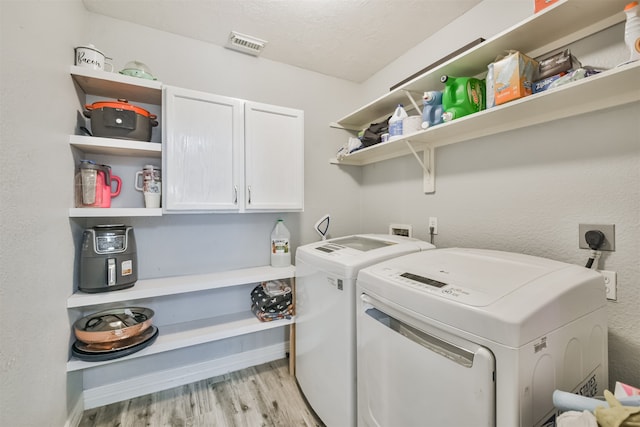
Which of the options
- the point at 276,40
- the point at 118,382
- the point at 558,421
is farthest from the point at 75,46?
the point at 558,421

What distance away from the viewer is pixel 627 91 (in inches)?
41.4

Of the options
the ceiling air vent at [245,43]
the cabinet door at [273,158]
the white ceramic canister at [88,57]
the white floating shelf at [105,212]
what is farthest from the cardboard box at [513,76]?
the white ceramic canister at [88,57]

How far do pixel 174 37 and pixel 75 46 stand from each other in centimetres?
61

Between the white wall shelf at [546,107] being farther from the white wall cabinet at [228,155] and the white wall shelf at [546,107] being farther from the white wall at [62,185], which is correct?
the white wall at [62,185]

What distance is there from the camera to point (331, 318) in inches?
55.5

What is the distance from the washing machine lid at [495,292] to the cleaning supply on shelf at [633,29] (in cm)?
77

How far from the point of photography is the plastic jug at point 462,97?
1407mm

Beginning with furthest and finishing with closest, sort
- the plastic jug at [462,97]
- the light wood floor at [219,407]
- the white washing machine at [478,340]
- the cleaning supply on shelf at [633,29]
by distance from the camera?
the light wood floor at [219,407], the plastic jug at [462,97], the cleaning supply on shelf at [633,29], the white washing machine at [478,340]

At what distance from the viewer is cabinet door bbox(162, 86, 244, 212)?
161 centimetres

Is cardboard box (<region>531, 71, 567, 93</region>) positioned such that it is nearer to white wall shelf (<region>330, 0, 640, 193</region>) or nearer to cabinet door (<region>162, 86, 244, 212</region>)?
white wall shelf (<region>330, 0, 640, 193</region>)

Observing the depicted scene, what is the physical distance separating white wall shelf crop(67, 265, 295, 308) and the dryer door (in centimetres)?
91

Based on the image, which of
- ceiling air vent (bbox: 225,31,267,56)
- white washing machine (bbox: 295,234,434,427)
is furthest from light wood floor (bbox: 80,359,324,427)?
ceiling air vent (bbox: 225,31,267,56)

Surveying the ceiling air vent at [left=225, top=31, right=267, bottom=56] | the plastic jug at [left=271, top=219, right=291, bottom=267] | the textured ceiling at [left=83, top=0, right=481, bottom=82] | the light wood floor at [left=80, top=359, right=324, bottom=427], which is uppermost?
the textured ceiling at [left=83, top=0, right=481, bottom=82]

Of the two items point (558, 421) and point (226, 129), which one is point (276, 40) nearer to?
point (226, 129)
